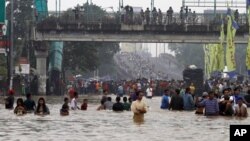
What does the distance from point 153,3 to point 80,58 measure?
9.96 metres

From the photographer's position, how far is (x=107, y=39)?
72.6 metres

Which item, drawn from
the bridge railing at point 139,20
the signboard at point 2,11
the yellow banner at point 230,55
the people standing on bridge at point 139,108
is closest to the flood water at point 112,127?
the people standing on bridge at point 139,108

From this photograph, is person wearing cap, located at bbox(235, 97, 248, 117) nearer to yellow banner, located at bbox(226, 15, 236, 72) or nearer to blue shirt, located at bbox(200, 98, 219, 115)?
blue shirt, located at bbox(200, 98, 219, 115)

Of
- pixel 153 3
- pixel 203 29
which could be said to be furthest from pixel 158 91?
pixel 153 3

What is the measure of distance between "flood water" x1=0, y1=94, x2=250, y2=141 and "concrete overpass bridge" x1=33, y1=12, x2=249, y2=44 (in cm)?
3777

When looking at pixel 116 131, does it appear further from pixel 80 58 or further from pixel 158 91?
pixel 80 58

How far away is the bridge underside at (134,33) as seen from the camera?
71.8 m

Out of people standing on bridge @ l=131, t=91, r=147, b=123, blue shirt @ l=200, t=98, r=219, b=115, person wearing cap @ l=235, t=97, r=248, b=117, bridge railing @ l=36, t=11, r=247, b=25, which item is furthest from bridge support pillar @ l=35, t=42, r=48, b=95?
people standing on bridge @ l=131, t=91, r=147, b=123

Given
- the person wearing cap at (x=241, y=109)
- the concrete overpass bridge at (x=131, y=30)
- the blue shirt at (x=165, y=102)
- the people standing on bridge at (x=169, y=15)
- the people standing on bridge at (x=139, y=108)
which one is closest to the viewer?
the people standing on bridge at (x=139, y=108)

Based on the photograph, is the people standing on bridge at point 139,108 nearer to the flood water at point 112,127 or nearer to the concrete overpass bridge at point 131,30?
the flood water at point 112,127

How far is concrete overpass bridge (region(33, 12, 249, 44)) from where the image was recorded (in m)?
71.7

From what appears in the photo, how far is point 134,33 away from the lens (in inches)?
2847

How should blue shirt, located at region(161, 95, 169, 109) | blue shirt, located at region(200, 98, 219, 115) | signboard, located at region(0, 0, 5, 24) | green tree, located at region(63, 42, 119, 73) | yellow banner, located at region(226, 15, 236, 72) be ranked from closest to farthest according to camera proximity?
blue shirt, located at region(200, 98, 219, 115)
blue shirt, located at region(161, 95, 169, 109)
signboard, located at region(0, 0, 5, 24)
yellow banner, located at region(226, 15, 236, 72)
green tree, located at region(63, 42, 119, 73)

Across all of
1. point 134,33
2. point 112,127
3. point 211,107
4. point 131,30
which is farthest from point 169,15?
point 112,127
